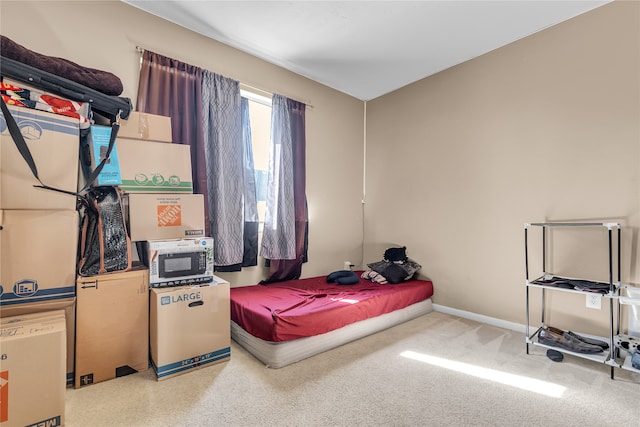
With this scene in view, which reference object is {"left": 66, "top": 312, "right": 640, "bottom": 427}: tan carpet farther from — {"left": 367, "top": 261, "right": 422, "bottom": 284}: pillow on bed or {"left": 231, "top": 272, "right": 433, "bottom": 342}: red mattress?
{"left": 367, "top": 261, "right": 422, "bottom": 284}: pillow on bed

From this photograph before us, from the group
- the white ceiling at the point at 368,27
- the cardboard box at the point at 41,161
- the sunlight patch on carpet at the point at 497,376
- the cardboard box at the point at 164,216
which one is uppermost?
the white ceiling at the point at 368,27

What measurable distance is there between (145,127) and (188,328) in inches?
56.4

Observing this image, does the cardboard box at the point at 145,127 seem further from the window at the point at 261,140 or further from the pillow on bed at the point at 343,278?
the pillow on bed at the point at 343,278

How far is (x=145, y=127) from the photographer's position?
2158mm

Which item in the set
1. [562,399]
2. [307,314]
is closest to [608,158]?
[562,399]

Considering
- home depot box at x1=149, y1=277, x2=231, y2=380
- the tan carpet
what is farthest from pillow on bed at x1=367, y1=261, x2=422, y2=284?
home depot box at x1=149, y1=277, x2=231, y2=380

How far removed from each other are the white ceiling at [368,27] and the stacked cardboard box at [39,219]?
138 centimetres

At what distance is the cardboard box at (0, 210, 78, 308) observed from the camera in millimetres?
1524

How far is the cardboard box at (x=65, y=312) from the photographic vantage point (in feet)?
5.07

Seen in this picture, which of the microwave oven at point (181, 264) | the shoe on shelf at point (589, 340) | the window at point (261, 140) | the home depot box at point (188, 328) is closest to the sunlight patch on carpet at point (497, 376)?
the shoe on shelf at point (589, 340)

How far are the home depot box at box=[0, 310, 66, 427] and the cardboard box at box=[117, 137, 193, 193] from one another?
3.19ft

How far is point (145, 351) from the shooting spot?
6.30 feet

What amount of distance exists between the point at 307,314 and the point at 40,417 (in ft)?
4.63

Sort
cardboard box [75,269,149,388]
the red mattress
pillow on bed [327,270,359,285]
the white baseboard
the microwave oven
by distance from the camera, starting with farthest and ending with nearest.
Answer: pillow on bed [327,270,359,285]
the white baseboard
the red mattress
the microwave oven
cardboard box [75,269,149,388]
